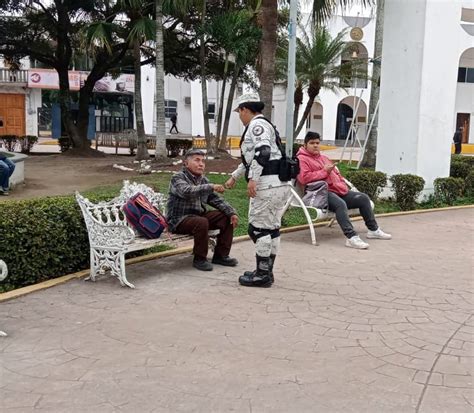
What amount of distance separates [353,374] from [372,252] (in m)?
3.36

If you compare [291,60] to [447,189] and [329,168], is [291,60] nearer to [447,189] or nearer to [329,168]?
[329,168]

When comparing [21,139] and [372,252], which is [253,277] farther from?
[21,139]

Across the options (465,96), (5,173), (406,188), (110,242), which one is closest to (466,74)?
(465,96)

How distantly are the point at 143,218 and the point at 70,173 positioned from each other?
35.1ft

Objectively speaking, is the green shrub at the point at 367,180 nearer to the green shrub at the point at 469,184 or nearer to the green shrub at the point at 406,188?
the green shrub at the point at 406,188

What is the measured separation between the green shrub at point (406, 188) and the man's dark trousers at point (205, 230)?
468 cm

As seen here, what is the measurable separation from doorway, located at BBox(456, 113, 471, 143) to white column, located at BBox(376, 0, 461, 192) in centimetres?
3170

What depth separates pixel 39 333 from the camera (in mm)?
4113

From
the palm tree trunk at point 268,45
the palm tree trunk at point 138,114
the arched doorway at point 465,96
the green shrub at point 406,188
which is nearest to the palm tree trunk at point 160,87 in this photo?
the palm tree trunk at point 138,114

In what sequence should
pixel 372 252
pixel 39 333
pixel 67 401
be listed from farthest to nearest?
pixel 372 252 → pixel 39 333 → pixel 67 401

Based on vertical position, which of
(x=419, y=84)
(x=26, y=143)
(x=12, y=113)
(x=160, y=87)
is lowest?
(x=26, y=143)

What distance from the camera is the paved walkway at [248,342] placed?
317cm

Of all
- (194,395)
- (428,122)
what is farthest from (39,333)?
(428,122)

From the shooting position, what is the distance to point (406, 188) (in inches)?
379
